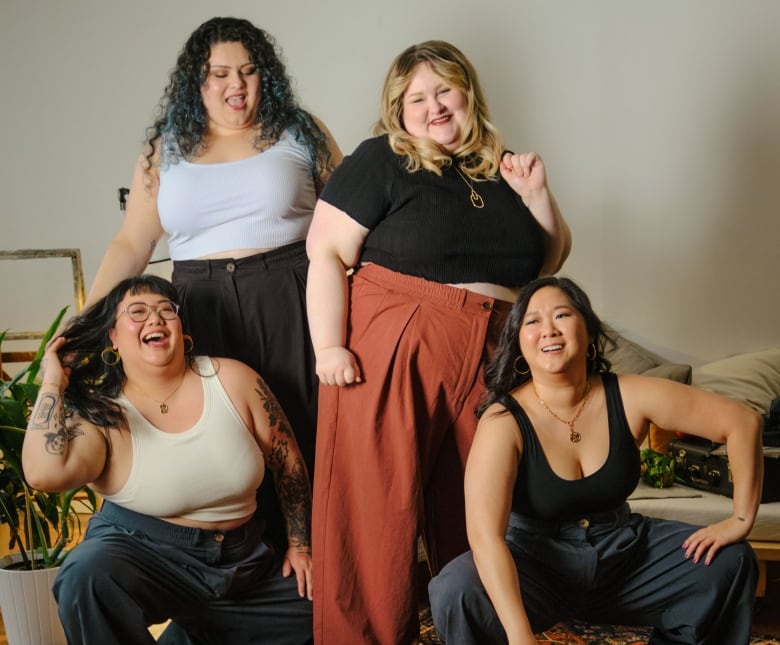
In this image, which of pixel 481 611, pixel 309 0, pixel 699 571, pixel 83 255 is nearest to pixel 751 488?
pixel 699 571

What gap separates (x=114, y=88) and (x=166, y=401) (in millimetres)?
2065

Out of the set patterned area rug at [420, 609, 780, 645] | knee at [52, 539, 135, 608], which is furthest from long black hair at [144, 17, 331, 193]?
patterned area rug at [420, 609, 780, 645]

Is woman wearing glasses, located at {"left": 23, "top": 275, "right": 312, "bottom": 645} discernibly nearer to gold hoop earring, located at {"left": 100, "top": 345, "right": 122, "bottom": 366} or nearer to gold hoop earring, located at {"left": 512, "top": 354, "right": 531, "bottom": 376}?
gold hoop earring, located at {"left": 100, "top": 345, "right": 122, "bottom": 366}

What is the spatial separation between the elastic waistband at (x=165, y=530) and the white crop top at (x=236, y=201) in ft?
1.86

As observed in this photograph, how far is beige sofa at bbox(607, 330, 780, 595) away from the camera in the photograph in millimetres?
2709

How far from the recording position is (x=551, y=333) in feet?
6.30

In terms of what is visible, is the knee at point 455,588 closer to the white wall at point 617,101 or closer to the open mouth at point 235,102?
the open mouth at point 235,102

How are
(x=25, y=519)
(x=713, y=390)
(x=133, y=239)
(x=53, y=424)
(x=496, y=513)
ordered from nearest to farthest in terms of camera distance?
(x=496, y=513), (x=53, y=424), (x=133, y=239), (x=25, y=519), (x=713, y=390)

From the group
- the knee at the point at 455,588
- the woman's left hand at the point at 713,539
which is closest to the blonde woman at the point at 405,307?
the knee at the point at 455,588

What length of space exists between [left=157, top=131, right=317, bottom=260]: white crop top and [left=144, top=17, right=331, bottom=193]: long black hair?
0.04m

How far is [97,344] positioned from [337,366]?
57 centimetres

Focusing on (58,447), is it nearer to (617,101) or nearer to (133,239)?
(133,239)

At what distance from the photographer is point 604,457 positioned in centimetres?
194

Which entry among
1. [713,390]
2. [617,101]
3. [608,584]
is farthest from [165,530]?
[617,101]
